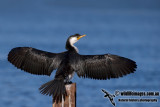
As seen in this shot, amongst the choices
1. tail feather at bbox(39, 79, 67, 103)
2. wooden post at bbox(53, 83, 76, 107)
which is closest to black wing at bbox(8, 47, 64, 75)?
tail feather at bbox(39, 79, 67, 103)

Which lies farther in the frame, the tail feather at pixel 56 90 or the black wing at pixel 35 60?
the black wing at pixel 35 60

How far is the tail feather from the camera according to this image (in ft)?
21.4

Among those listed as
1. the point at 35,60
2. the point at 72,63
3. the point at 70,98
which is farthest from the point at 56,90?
the point at 35,60

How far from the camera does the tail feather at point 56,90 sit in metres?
6.51

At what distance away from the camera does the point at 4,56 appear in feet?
50.4

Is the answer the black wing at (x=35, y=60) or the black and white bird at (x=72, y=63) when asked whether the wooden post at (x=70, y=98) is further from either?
the black wing at (x=35, y=60)

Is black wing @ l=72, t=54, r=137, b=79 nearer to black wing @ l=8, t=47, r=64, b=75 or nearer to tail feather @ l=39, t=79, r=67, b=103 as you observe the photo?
black wing @ l=8, t=47, r=64, b=75

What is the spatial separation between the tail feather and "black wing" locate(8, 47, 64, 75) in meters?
0.74

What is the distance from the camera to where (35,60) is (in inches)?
314

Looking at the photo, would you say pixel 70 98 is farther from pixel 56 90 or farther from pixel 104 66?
pixel 104 66

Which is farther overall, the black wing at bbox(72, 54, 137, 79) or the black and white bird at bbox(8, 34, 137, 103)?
the black wing at bbox(72, 54, 137, 79)

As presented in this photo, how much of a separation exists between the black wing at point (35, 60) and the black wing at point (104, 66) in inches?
18.5

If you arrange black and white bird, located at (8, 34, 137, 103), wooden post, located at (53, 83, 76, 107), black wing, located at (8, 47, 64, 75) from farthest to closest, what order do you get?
black wing, located at (8, 47, 64, 75), black and white bird, located at (8, 34, 137, 103), wooden post, located at (53, 83, 76, 107)

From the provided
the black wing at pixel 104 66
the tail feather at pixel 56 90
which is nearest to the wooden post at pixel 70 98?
the tail feather at pixel 56 90
